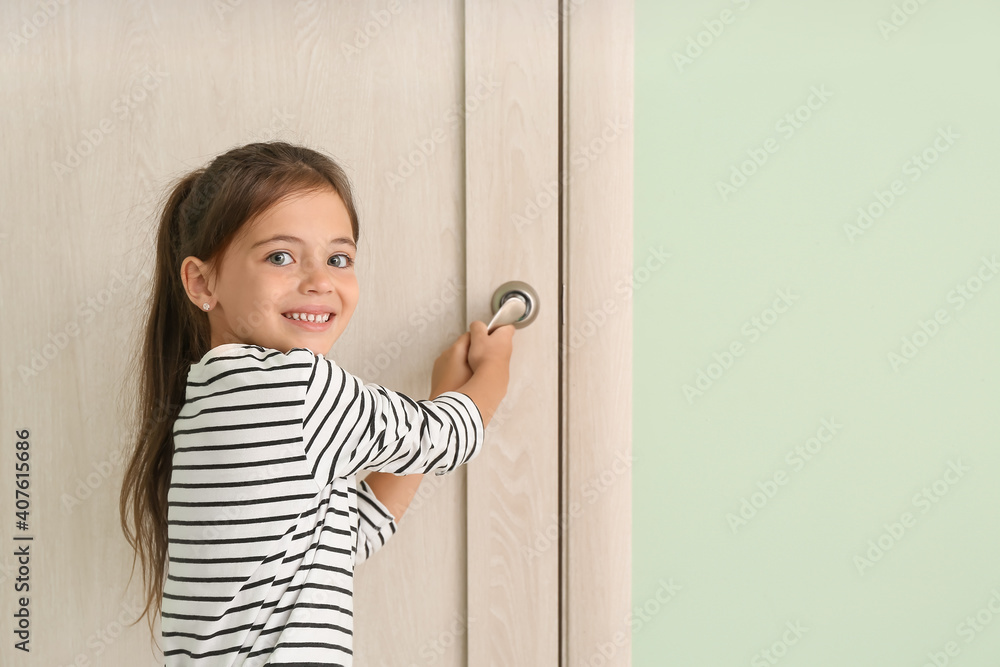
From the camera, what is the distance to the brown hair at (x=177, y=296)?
0.76m

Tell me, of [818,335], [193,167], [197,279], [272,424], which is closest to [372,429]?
[272,424]

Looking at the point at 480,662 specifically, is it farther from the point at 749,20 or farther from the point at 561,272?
the point at 749,20

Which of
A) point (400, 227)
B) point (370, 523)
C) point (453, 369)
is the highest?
point (400, 227)

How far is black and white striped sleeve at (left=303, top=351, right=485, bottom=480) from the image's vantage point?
707 mm

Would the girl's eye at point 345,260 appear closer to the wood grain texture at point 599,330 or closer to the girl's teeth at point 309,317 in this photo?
the girl's teeth at point 309,317

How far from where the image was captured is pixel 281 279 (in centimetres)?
74

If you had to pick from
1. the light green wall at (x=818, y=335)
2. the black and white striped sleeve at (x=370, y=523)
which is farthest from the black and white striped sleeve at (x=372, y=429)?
the light green wall at (x=818, y=335)

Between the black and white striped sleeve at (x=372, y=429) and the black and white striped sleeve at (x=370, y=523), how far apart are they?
0.34 ft

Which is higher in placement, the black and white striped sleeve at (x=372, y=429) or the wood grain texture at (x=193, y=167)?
the wood grain texture at (x=193, y=167)

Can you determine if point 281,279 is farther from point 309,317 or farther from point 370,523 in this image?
point 370,523

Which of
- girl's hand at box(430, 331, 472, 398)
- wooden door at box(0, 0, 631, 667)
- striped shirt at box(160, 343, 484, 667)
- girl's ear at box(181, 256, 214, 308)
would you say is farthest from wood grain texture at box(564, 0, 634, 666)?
girl's ear at box(181, 256, 214, 308)

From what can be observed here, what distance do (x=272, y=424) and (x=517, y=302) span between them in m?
0.33

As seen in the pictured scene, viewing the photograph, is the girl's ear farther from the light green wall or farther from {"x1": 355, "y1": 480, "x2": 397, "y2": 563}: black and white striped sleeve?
the light green wall

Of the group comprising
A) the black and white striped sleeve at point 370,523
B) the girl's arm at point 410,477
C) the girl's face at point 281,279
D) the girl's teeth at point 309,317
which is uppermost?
the girl's face at point 281,279
